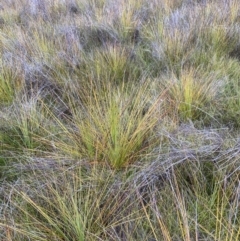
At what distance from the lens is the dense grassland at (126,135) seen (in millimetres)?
1084

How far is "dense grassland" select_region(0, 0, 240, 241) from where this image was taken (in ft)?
3.56

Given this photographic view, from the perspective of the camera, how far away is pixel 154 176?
4.11 ft

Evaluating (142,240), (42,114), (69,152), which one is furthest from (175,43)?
(142,240)

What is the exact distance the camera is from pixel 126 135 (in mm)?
1433

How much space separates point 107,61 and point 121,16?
3.55ft

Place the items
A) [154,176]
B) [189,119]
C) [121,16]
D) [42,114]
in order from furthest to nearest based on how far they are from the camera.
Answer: [121,16] → [42,114] → [189,119] → [154,176]

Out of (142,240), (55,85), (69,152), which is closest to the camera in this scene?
(142,240)

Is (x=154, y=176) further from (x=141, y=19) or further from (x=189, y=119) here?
(x=141, y=19)

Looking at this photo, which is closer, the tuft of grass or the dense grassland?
the dense grassland

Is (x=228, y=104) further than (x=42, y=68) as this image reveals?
No

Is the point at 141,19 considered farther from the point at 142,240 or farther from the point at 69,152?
the point at 142,240

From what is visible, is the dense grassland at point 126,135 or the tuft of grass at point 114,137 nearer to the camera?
the dense grassland at point 126,135

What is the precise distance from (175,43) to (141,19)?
982 millimetres

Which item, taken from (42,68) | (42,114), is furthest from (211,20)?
(42,114)
